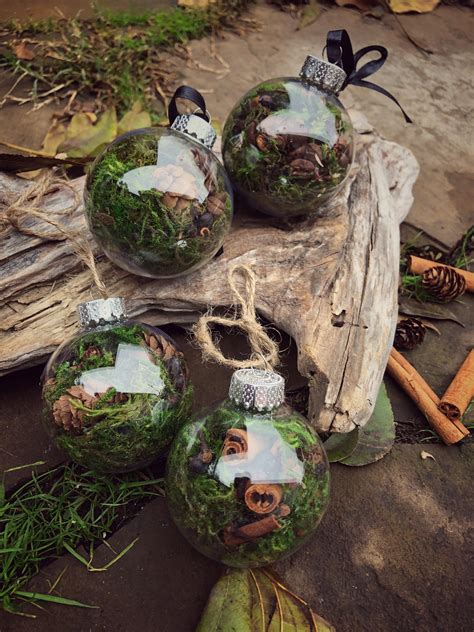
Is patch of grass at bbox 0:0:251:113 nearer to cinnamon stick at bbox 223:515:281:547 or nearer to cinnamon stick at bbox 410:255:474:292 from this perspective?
cinnamon stick at bbox 410:255:474:292

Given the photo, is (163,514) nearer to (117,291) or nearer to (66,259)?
(117,291)

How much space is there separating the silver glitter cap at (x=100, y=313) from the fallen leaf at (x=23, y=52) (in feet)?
10.3

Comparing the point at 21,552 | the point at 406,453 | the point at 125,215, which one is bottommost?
the point at 21,552

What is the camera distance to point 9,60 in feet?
14.5

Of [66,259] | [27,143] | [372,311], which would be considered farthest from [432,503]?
[27,143]

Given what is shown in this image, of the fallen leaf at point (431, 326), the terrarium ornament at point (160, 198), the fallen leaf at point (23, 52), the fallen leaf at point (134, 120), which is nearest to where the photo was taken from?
the terrarium ornament at point (160, 198)

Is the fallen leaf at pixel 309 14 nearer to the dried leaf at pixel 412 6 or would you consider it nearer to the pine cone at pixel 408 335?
the dried leaf at pixel 412 6

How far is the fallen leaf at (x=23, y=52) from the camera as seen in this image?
4453 mm

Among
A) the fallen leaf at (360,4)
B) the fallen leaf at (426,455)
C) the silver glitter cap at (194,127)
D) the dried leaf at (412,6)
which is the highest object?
the silver glitter cap at (194,127)

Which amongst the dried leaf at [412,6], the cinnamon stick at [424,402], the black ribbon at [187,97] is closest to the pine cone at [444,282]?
the cinnamon stick at [424,402]

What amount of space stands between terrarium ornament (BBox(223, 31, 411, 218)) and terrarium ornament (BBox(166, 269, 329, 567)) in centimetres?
96

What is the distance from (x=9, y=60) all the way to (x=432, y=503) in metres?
4.00

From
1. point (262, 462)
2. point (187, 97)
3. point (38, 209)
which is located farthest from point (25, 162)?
point (262, 462)

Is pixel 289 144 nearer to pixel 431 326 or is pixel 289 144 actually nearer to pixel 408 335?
pixel 408 335
